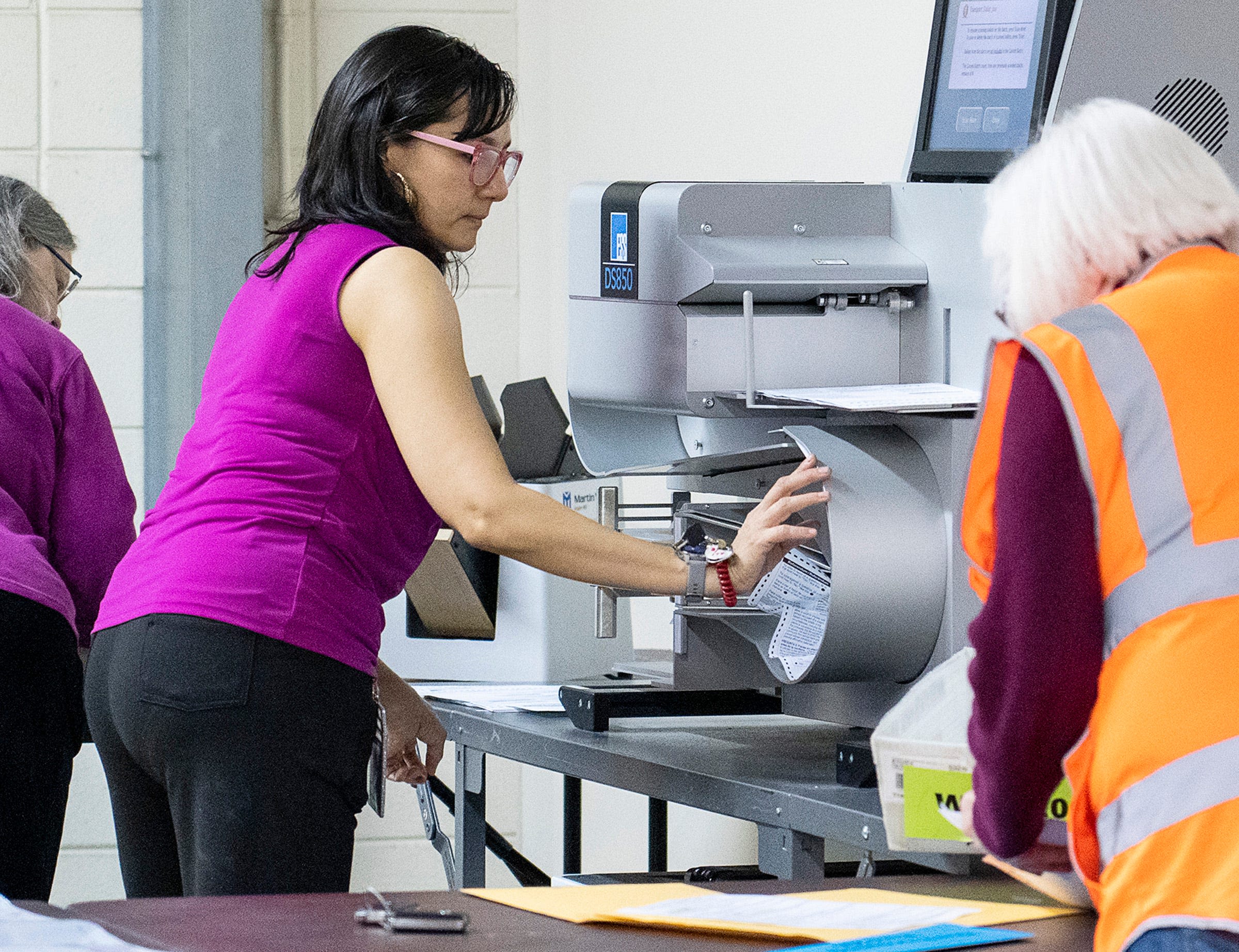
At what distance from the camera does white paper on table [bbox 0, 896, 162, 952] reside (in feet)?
3.25

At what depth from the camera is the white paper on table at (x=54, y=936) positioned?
990 millimetres

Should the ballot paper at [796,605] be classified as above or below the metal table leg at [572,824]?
above

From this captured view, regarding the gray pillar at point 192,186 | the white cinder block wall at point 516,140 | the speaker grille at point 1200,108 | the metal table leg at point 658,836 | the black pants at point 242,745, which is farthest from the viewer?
the gray pillar at point 192,186

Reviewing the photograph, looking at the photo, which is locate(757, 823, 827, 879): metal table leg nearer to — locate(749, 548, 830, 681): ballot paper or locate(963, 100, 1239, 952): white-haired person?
locate(749, 548, 830, 681): ballot paper

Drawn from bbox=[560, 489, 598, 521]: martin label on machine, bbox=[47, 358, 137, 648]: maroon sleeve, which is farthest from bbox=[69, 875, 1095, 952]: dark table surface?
bbox=[560, 489, 598, 521]: martin label on machine

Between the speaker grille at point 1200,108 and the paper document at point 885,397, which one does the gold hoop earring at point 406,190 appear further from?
the speaker grille at point 1200,108

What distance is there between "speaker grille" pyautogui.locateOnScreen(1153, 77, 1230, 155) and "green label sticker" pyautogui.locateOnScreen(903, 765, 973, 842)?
0.84 meters

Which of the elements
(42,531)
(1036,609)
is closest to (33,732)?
(42,531)

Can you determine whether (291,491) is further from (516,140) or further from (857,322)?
(516,140)

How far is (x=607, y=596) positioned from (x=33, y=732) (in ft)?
Answer: 2.50

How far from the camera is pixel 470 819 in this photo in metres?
2.33

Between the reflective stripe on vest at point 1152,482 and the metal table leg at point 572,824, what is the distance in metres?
1.76

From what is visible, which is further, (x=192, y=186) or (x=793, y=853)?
(x=192, y=186)

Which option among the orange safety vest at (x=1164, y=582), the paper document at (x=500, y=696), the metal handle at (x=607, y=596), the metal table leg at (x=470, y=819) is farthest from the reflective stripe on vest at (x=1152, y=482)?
the metal table leg at (x=470, y=819)
